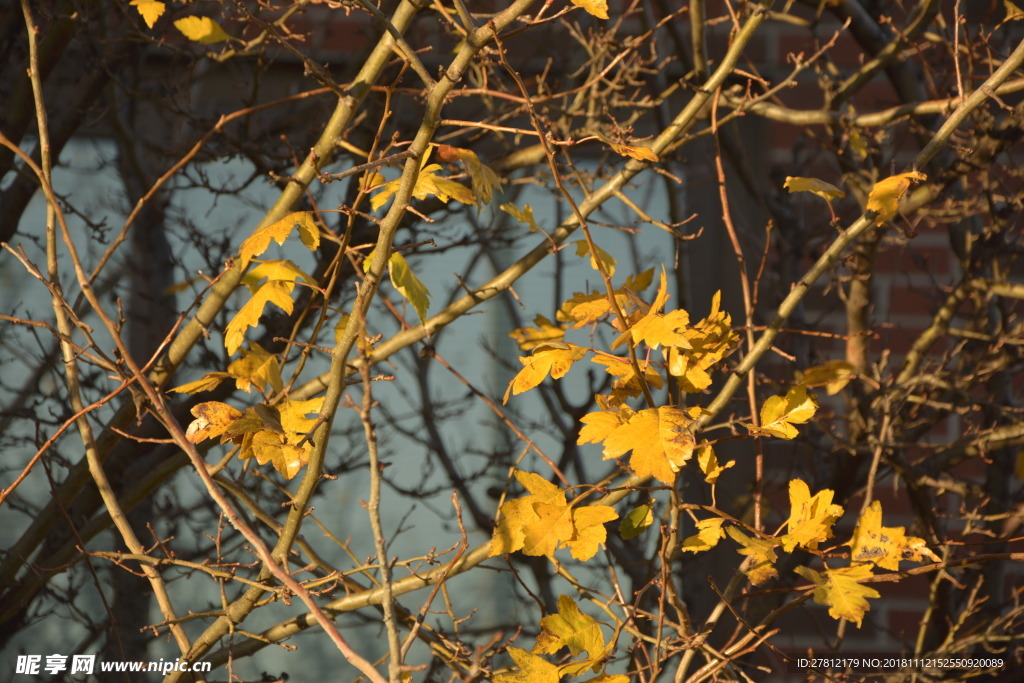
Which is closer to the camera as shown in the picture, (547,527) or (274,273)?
(547,527)

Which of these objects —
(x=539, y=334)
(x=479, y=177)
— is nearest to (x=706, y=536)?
(x=539, y=334)

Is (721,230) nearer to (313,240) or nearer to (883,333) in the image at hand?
(883,333)

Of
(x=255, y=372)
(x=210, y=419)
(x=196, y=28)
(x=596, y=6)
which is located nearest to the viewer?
(x=596, y=6)

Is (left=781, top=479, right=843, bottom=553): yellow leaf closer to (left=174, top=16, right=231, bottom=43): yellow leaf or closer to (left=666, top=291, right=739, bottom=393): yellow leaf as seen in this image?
(left=666, top=291, right=739, bottom=393): yellow leaf

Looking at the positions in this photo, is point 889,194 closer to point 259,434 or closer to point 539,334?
point 539,334

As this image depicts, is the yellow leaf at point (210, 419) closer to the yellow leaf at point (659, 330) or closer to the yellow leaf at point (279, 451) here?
the yellow leaf at point (279, 451)

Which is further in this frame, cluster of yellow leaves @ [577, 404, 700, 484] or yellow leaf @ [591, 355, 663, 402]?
yellow leaf @ [591, 355, 663, 402]

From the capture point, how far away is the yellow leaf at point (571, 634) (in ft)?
2.77

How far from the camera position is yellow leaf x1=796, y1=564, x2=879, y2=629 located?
85cm

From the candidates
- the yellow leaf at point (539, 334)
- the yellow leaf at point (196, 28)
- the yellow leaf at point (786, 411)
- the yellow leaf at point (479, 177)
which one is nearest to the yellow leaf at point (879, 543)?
the yellow leaf at point (786, 411)

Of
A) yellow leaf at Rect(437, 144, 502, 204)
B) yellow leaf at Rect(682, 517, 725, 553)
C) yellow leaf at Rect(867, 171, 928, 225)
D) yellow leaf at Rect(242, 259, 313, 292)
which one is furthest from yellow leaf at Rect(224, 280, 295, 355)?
yellow leaf at Rect(867, 171, 928, 225)

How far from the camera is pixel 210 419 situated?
2.83 feet

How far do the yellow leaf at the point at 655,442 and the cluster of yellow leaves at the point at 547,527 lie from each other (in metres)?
0.07

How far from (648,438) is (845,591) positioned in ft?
0.88
